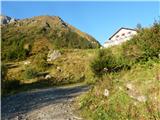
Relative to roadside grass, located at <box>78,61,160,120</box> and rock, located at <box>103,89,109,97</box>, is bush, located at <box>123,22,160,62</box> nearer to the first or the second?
roadside grass, located at <box>78,61,160,120</box>

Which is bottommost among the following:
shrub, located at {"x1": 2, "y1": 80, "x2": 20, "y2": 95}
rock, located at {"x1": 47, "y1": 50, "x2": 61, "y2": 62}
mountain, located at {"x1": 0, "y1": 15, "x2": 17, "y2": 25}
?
shrub, located at {"x1": 2, "y1": 80, "x2": 20, "y2": 95}

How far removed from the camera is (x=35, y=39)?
178 feet

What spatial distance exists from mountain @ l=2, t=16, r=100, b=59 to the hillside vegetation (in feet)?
93.3

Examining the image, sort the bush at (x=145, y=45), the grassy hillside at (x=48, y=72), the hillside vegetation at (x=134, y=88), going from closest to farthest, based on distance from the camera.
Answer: the hillside vegetation at (x=134, y=88) → the bush at (x=145, y=45) → the grassy hillside at (x=48, y=72)

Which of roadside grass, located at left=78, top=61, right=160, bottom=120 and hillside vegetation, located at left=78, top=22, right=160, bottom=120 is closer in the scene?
roadside grass, located at left=78, top=61, right=160, bottom=120

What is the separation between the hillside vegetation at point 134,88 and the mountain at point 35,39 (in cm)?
2844

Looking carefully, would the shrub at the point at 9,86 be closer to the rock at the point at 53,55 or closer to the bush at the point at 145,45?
the bush at the point at 145,45

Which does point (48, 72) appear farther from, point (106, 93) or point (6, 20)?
point (6, 20)

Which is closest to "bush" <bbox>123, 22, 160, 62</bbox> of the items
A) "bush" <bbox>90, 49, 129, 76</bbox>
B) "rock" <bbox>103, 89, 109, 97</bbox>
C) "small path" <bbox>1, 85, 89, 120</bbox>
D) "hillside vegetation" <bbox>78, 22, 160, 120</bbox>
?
"hillside vegetation" <bbox>78, 22, 160, 120</bbox>

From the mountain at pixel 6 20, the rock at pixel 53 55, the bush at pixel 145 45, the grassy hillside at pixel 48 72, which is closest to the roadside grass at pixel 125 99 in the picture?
the bush at pixel 145 45

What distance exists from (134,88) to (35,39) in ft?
146

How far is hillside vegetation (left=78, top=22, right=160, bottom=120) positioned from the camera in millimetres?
9663

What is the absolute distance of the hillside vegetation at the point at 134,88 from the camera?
9.66m

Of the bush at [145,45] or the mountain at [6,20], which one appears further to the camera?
the mountain at [6,20]
